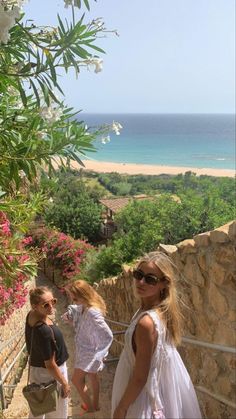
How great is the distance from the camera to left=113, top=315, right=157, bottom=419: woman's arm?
2.20m

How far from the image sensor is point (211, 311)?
3680 mm

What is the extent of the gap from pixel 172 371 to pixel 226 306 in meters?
1.29

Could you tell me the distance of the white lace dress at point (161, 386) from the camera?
224cm

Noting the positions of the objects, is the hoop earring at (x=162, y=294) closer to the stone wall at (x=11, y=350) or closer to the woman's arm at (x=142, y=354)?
the woman's arm at (x=142, y=354)

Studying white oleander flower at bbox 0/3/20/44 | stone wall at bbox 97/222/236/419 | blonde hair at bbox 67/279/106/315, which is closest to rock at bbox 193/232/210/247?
stone wall at bbox 97/222/236/419

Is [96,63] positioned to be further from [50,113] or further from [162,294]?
[162,294]

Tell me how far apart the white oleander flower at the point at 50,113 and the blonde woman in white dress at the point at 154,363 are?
1468 millimetres

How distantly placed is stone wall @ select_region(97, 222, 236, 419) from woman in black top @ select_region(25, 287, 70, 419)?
104 cm

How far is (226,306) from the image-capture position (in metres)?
3.47

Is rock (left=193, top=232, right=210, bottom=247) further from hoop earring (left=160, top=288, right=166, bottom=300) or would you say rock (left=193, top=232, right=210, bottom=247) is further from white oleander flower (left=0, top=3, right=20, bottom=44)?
white oleander flower (left=0, top=3, right=20, bottom=44)

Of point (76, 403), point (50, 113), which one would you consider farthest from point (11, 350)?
point (50, 113)

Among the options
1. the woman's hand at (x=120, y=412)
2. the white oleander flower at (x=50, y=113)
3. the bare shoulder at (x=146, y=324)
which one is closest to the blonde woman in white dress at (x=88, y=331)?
the white oleander flower at (x=50, y=113)

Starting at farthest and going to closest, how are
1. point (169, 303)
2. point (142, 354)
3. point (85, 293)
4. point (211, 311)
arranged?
1. point (85, 293)
2. point (211, 311)
3. point (169, 303)
4. point (142, 354)

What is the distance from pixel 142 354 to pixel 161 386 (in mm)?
216
